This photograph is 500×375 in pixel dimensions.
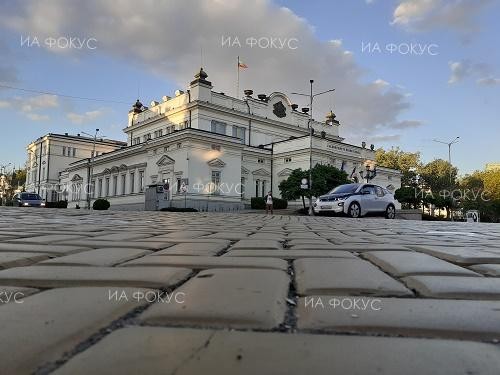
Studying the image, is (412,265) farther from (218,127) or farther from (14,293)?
(218,127)

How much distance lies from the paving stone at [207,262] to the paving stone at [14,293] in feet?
2.37

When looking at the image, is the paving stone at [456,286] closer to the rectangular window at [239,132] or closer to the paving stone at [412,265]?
the paving stone at [412,265]

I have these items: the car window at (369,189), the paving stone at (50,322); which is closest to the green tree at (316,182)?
the car window at (369,189)

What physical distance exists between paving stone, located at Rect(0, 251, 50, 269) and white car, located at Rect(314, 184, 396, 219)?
16.0 m

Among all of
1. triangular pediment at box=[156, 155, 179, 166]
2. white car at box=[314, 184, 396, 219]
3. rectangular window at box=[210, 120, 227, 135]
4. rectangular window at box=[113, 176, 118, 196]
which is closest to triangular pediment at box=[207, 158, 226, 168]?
triangular pediment at box=[156, 155, 179, 166]

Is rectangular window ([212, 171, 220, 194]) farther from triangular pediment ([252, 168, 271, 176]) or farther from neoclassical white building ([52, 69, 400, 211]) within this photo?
triangular pediment ([252, 168, 271, 176])

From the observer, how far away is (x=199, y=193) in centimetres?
4088

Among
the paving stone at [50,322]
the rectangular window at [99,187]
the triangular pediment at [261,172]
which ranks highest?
the triangular pediment at [261,172]

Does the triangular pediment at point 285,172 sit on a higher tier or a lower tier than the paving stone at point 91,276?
higher

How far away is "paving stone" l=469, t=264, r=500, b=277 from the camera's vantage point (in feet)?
7.91

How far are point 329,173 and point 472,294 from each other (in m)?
40.7

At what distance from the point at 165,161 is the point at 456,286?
1691 inches

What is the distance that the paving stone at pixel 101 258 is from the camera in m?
2.47

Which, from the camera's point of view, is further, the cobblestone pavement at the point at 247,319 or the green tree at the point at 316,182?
the green tree at the point at 316,182
